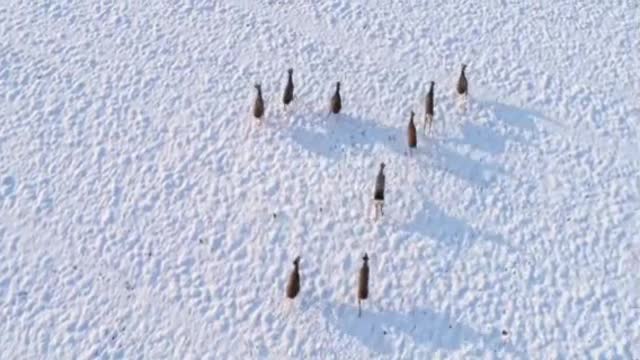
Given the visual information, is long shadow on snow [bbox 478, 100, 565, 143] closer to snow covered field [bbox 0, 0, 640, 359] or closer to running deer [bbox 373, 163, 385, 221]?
snow covered field [bbox 0, 0, 640, 359]

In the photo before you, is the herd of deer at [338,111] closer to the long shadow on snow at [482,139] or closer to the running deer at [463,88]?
the running deer at [463,88]

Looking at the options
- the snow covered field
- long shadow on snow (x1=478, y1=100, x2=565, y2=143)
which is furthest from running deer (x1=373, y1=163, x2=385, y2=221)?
long shadow on snow (x1=478, y1=100, x2=565, y2=143)

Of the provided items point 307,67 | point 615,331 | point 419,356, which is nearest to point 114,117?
point 307,67

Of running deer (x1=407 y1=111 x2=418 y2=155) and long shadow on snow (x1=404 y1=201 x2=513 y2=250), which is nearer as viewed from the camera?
long shadow on snow (x1=404 y1=201 x2=513 y2=250)

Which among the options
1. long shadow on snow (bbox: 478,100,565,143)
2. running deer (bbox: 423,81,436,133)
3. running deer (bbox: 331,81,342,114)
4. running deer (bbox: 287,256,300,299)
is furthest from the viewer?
long shadow on snow (bbox: 478,100,565,143)

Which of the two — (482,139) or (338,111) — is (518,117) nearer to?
(482,139)

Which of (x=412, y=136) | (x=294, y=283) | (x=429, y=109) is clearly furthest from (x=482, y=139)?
(x=294, y=283)

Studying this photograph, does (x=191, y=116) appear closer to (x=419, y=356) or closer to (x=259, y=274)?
(x=259, y=274)
